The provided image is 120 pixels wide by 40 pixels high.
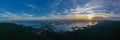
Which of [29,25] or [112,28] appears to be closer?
[29,25]

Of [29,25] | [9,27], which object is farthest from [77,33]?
[9,27]

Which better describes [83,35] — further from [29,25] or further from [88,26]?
[29,25]

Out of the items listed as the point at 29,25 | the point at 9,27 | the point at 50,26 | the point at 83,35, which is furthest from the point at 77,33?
the point at 9,27

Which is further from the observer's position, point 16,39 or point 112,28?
point 112,28

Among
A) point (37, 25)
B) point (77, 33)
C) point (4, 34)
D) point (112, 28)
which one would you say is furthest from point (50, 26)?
point (112, 28)

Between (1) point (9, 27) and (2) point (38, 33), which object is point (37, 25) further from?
(1) point (9, 27)
